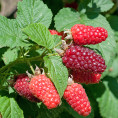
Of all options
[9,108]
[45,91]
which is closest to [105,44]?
[45,91]

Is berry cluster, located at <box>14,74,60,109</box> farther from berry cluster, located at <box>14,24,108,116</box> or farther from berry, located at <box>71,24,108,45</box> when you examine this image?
berry, located at <box>71,24,108,45</box>

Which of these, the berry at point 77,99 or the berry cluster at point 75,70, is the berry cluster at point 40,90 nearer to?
the berry cluster at point 75,70

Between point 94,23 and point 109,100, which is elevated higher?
point 94,23

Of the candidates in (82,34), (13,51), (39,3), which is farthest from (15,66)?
(82,34)

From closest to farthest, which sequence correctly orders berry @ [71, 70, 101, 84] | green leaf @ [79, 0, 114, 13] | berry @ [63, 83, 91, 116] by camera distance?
1. berry @ [63, 83, 91, 116]
2. berry @ [71, 70, 101, 84]
3. green leaf @ [79, 0, 114, 13]

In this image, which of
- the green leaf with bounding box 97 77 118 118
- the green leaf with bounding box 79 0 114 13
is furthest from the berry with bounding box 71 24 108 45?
the green leaf with bounding box 97 77 118 118

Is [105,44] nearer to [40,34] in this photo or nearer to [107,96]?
[40,34]
